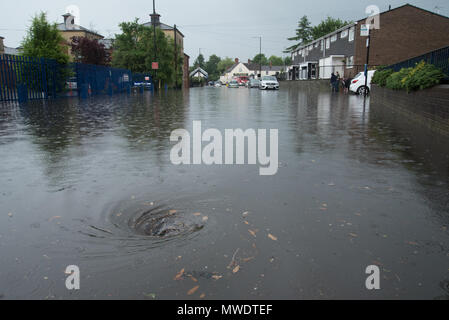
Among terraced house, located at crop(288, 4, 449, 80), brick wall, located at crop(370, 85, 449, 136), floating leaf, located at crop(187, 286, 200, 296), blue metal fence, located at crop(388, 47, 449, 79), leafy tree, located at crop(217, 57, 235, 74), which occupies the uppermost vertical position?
leafy tree, located at crop(217, 57, 235, 74)

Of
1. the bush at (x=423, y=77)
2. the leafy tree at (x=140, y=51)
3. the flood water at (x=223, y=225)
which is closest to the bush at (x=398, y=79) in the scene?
the bush at (x=423, y=77)

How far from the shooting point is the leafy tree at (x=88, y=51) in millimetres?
42188

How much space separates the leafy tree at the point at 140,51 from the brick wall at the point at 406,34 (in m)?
24.3

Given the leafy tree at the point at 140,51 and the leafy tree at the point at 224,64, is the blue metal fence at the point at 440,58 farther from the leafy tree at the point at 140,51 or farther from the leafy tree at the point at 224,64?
the leafy tree at the point at 224,64

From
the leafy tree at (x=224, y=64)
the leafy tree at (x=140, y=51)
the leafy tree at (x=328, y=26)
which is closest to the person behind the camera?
the leafy tree at (x=140, y=51)

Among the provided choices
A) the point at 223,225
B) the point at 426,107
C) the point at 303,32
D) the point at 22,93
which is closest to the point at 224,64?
the point at 303,32

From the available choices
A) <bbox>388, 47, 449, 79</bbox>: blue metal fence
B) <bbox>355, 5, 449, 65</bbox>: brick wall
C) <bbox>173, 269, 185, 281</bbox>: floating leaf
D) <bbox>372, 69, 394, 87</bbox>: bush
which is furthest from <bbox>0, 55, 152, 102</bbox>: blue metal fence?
<bbox>355, 5, 449, 65</bbox>: brick wall

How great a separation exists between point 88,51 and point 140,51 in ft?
32.3

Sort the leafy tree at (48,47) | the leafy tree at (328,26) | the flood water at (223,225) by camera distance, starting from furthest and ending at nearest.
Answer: the leafy tree at (328,26), the leafy tree at (48,47), the flood water at (223,225)

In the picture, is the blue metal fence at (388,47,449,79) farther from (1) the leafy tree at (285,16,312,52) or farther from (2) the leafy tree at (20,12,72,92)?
(1) the leafy tree at (285,16,312,52)

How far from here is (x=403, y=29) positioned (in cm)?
4394

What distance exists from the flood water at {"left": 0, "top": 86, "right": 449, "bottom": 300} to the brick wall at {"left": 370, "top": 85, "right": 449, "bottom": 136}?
239 centimetres

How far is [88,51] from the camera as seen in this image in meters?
42.3

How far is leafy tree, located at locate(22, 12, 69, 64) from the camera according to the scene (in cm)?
2530
